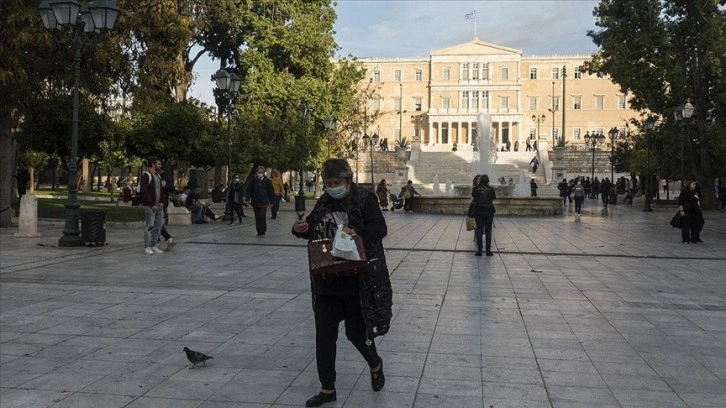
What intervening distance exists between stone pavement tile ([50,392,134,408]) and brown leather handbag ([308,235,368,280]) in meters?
1.50

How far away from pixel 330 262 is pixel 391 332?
2418 mm

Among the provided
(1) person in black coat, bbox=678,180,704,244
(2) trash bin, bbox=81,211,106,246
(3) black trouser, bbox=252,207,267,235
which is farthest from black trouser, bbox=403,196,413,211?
(2) trash bin, bbox=81,211,106,246

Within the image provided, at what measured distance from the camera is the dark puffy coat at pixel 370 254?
4.25 meters

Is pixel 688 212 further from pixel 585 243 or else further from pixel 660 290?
pixel 660 290

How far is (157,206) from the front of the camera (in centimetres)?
1216

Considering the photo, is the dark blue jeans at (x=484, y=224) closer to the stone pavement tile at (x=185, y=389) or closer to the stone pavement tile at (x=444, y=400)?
the stone pavement tile at (x=444, y=400)

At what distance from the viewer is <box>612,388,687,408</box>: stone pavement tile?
441cm

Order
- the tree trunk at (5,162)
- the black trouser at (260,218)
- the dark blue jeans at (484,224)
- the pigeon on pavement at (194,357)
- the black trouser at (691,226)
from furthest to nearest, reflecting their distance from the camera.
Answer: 1. the tree trunk at (5,162)
2. the black trouser at (260,218)
3. the black trouser at (691,226)
4. the dark blue jeans at (484,224)
5. the pigeon on pavement at (194,357)

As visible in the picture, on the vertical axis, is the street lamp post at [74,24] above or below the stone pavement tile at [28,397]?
above

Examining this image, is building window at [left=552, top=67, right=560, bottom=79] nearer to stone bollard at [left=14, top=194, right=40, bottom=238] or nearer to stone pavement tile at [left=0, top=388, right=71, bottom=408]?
stone bollard at [left=14, top=194, right=40, bottom=238]

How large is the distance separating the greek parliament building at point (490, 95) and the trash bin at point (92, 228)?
82.4 metres

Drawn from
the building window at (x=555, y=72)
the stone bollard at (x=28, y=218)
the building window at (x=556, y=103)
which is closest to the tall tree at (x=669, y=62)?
the stone bollard at (x=28, y=218)

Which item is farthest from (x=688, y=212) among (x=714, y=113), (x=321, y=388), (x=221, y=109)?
(x=221, y=109)

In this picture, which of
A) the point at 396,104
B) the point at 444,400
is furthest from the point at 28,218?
the point at 396,104
